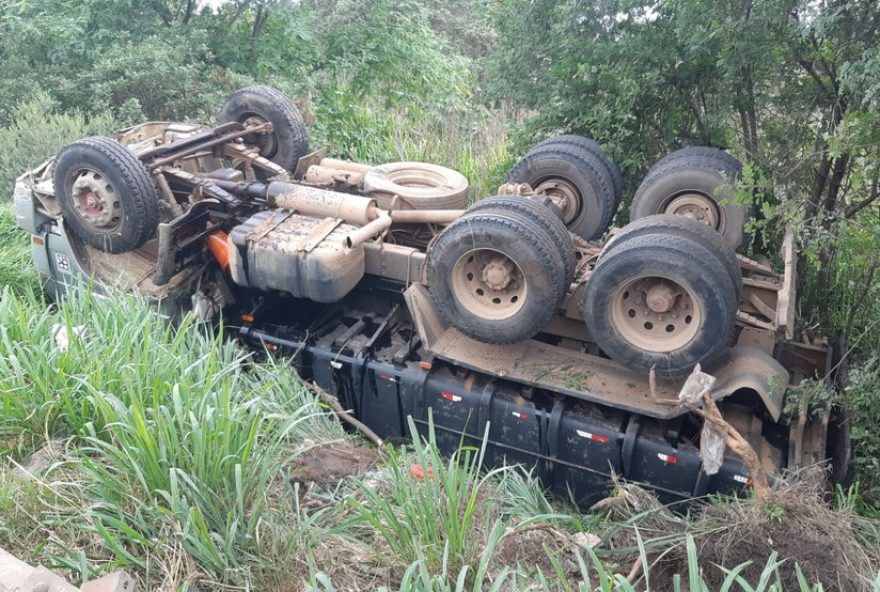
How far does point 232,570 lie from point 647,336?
2.52 meters

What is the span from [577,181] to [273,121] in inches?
108

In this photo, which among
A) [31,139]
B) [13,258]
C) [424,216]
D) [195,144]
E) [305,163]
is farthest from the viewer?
[31,139]

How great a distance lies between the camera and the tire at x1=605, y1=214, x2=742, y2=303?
407 centimetres

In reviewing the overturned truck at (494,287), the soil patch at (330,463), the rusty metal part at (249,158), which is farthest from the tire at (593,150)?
the soil patch at (330,463)

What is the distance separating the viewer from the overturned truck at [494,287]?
4164 mm

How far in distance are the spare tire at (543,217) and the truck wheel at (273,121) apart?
8.73 feet

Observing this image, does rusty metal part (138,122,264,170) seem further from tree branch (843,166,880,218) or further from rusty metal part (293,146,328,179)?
tree branch (843,166,880,218)

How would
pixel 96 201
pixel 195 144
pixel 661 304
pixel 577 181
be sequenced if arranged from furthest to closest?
pixel 195 144 → pixel 577 181 → pixel 96 201 → pixel 661 304

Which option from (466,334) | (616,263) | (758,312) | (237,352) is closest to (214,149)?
(237,352)

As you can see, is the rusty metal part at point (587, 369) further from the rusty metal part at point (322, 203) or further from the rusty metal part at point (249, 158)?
the rusty metal part at point (249, 158)

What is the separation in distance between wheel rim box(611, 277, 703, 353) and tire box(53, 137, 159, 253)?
3.26m

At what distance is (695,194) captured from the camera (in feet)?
17.4

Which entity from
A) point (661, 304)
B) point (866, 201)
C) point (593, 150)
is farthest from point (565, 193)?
point (866, 201)

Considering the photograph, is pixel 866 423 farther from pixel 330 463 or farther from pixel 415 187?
pixel 415 187
